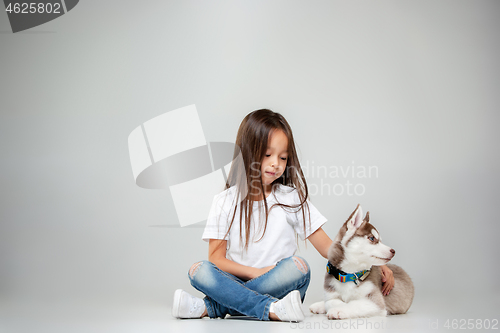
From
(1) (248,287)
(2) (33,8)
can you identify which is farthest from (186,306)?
(2) (33,8)

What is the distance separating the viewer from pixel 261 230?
181 centimetres

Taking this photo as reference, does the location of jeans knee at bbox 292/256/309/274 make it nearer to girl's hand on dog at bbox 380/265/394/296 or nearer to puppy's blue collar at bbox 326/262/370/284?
puppy's blue collar at bbox 326/262/370/284

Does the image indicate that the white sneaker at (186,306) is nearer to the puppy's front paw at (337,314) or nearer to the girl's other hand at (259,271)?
the girl's other hand at (259,271)

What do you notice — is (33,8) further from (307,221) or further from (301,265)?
(301,265)

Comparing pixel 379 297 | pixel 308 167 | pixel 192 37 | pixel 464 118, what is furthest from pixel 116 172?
pixel 464 118

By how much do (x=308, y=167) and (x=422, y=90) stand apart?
0.75m

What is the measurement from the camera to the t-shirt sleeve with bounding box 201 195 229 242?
69.8 inches

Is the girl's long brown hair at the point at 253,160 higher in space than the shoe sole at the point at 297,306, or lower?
higher

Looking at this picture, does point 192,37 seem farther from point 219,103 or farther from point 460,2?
point 460,2

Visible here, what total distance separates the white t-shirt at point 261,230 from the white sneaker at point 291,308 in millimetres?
259

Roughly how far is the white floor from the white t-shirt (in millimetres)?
229

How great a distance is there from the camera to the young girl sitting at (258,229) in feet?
5.36

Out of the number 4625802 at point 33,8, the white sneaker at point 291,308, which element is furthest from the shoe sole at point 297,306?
the number 4625802 at point 33,8

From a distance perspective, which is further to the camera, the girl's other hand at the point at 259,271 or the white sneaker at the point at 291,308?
the girl's other hand at the point at 259,271
